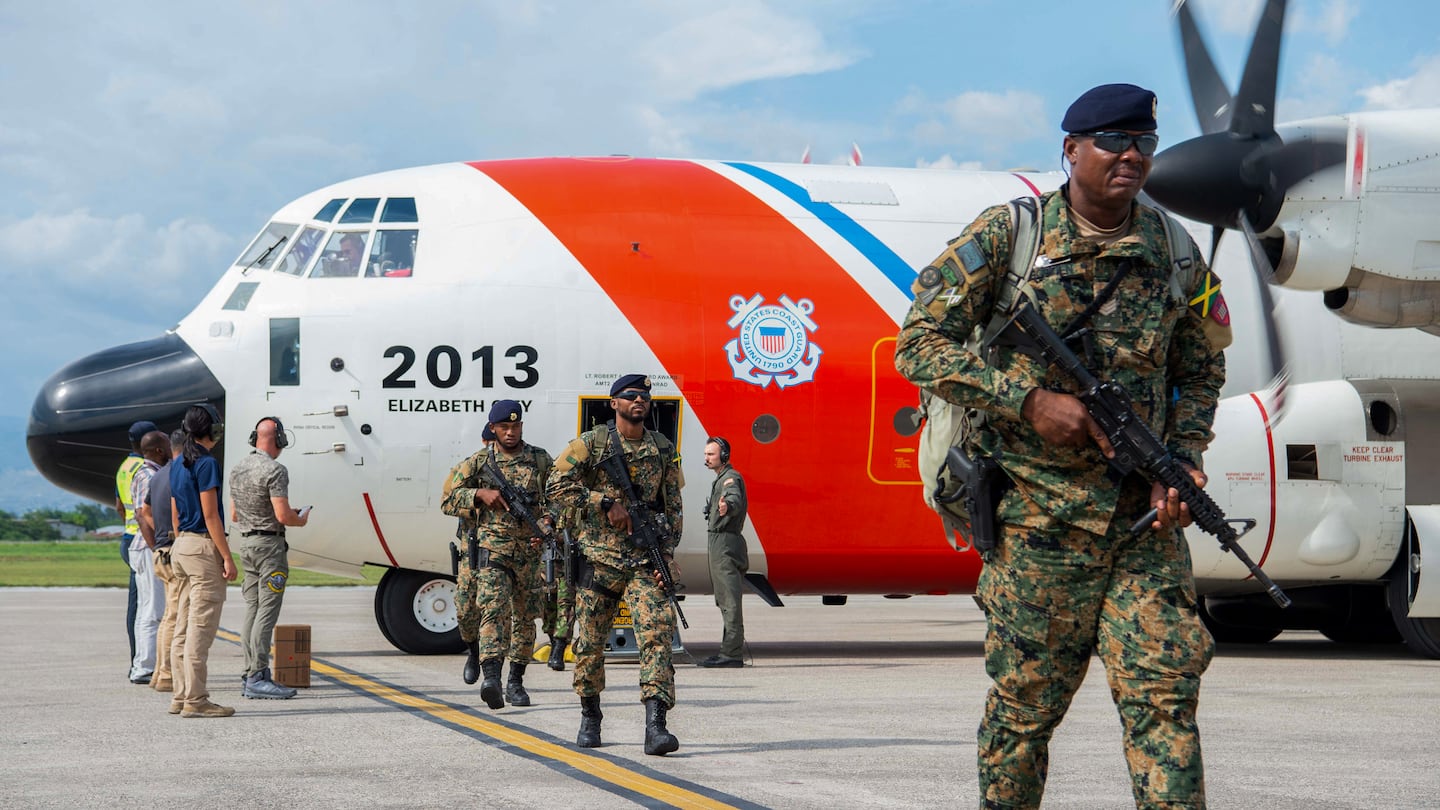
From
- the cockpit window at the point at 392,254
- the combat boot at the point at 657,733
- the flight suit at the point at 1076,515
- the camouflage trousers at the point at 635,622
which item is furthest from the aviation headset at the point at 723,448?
the flight suit at the point at 1076,515

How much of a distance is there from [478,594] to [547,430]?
300cm

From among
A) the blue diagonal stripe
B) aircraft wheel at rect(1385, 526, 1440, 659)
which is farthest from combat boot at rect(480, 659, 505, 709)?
aircraft wheel at rect(1385, 526, 1440, 659)

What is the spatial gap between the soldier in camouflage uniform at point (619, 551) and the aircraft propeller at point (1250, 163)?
3.56 metres

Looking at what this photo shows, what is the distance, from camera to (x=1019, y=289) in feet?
14.3

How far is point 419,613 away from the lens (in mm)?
13352

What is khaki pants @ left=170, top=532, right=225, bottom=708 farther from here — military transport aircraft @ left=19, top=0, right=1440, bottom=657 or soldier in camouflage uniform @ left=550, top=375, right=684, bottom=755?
military transport aircraft @ left=19, top=0, right=1440, bottom=657

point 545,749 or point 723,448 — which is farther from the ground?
point 723,448

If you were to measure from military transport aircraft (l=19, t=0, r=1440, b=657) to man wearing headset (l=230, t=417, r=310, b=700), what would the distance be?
2.32 m

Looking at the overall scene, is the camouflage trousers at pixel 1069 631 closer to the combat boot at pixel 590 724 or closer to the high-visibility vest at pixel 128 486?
the combat boot at pixel 590 724

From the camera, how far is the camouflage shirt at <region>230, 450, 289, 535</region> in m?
10.3

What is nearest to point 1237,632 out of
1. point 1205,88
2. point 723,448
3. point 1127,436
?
point 723,448

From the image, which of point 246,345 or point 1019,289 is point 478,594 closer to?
point 246,345

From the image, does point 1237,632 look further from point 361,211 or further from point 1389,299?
point 361,211

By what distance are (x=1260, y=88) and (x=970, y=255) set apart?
5.95m
